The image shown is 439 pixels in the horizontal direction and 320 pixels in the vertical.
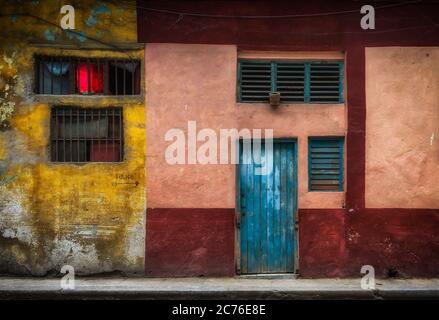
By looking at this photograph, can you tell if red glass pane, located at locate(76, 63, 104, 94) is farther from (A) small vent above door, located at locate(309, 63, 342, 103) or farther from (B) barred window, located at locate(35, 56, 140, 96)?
(A) small vent above door, located at locate(309, 63, 342, 103)

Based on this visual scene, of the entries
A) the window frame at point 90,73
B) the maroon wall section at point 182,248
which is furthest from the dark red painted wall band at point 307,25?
the maroon wall section at point 182,248

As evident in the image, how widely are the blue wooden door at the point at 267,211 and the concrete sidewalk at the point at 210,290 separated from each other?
0.59 meters

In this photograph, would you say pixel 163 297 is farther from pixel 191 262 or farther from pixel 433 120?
pixel 433 120

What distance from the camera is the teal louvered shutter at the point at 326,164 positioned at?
830cm

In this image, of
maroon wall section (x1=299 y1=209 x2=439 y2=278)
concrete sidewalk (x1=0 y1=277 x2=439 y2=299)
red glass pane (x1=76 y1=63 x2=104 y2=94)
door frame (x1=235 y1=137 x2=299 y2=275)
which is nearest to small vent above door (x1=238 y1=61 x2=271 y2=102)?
door frame (x1=235 y1=137 x2=299 y2=275)

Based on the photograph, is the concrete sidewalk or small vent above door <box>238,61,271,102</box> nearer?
the concrete sidewalk

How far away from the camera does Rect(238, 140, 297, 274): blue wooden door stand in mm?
8234

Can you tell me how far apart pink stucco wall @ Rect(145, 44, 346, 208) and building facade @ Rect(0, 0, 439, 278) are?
24 millimetres

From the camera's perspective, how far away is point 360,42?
8.23 metres

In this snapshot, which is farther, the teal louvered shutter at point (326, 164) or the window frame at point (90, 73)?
the teal louvered shutter at point (326, 164)

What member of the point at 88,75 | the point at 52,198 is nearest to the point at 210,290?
the point at 52,198

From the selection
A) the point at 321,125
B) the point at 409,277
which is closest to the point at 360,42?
the point at 321,125

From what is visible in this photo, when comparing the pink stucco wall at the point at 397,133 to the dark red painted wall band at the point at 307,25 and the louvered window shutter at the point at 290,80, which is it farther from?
the louvered window shutter at the point at 290,80
